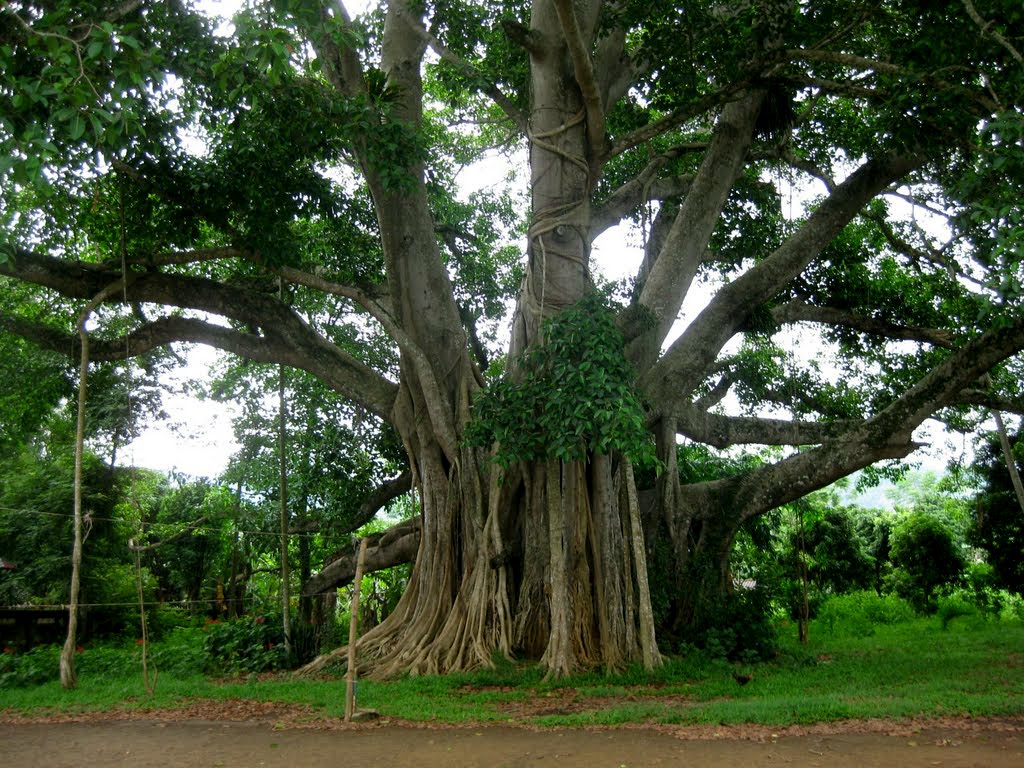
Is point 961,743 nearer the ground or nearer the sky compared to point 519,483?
nearer the ground

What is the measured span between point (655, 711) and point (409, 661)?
3007 millimetres

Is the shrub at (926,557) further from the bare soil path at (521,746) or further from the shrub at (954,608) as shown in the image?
the bare soil path at (521,746)

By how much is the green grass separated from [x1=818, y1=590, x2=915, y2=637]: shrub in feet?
10.8

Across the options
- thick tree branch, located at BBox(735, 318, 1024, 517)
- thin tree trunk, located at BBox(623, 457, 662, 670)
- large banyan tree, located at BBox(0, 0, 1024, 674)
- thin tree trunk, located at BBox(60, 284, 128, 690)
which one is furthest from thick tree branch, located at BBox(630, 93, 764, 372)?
thin tree trunk, located at BBox(60, 284, 128, 690)

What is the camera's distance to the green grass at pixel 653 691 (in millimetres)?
6107

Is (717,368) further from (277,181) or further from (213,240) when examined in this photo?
(213,240)

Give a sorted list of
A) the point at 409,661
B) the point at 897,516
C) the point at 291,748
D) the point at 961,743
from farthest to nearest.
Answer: the point at 897,516
the point at 409,661
the point at 291,748
the point at 961,743

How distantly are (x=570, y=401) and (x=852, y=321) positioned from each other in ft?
19.6

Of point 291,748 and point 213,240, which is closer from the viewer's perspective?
point 291,748

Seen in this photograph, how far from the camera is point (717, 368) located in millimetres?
11547

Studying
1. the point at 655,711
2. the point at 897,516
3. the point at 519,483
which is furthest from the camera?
the point at 897,516

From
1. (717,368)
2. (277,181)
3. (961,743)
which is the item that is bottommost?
(961,743)

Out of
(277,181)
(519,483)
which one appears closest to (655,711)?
(519,483)

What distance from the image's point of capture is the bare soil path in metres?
5.04
